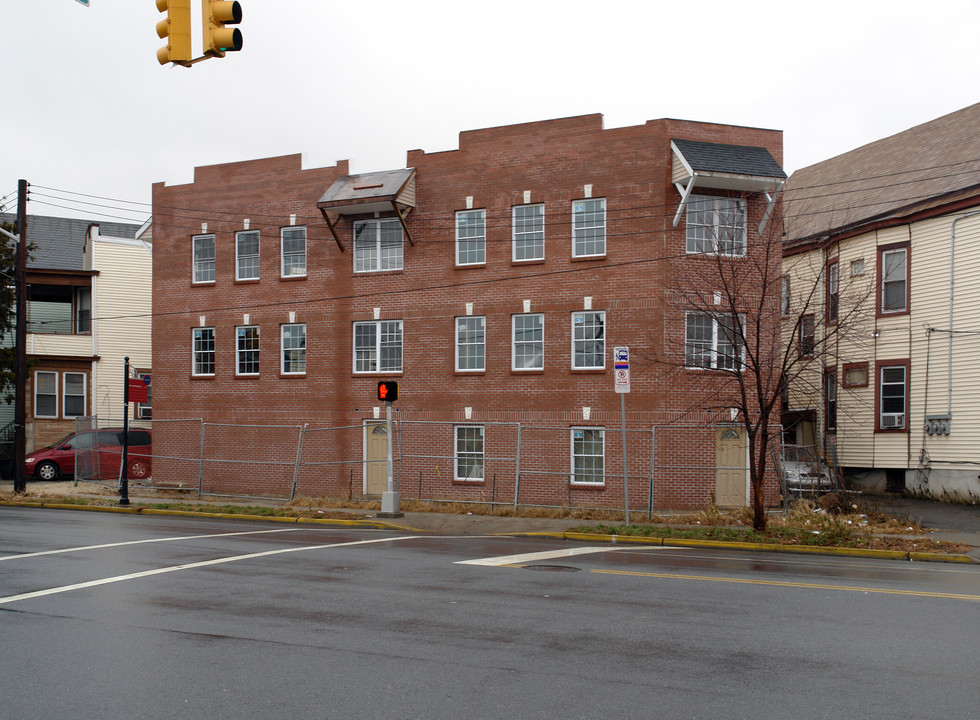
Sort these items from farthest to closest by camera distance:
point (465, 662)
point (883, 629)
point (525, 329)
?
1. point (525, 329)
2. point (883, 629)
3. point (465, 662)

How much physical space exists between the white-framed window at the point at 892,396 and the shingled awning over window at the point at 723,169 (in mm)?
7854

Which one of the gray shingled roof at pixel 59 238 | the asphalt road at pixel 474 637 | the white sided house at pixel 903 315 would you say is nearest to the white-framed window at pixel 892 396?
the white sided house at pixel 903 315

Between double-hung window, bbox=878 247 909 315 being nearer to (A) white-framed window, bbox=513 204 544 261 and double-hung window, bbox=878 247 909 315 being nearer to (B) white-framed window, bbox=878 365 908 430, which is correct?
(B) white-framed window, bbox=878 365 908 430

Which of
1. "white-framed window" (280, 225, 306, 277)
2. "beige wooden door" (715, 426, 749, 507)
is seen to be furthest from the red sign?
"beige wooden door" (715, 426, 749, 507)

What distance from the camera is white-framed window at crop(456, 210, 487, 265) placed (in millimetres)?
25562

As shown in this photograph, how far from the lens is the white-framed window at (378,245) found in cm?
2653

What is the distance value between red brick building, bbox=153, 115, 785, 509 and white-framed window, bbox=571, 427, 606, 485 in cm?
6

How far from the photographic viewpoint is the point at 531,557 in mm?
14172

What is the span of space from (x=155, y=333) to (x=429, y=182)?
450 inches

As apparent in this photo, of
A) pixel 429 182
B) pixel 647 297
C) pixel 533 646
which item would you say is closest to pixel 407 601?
pixel 533 646

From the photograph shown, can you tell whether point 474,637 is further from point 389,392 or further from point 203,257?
point 203,257

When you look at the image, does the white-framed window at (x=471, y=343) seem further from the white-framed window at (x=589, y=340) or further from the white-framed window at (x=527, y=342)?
the white-framed window at (x=589, y=340)

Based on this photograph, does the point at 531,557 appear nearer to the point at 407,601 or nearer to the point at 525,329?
the point at 407,601

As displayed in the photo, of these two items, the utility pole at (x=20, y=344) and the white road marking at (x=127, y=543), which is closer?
the white road marking at (x=127, y=543)
